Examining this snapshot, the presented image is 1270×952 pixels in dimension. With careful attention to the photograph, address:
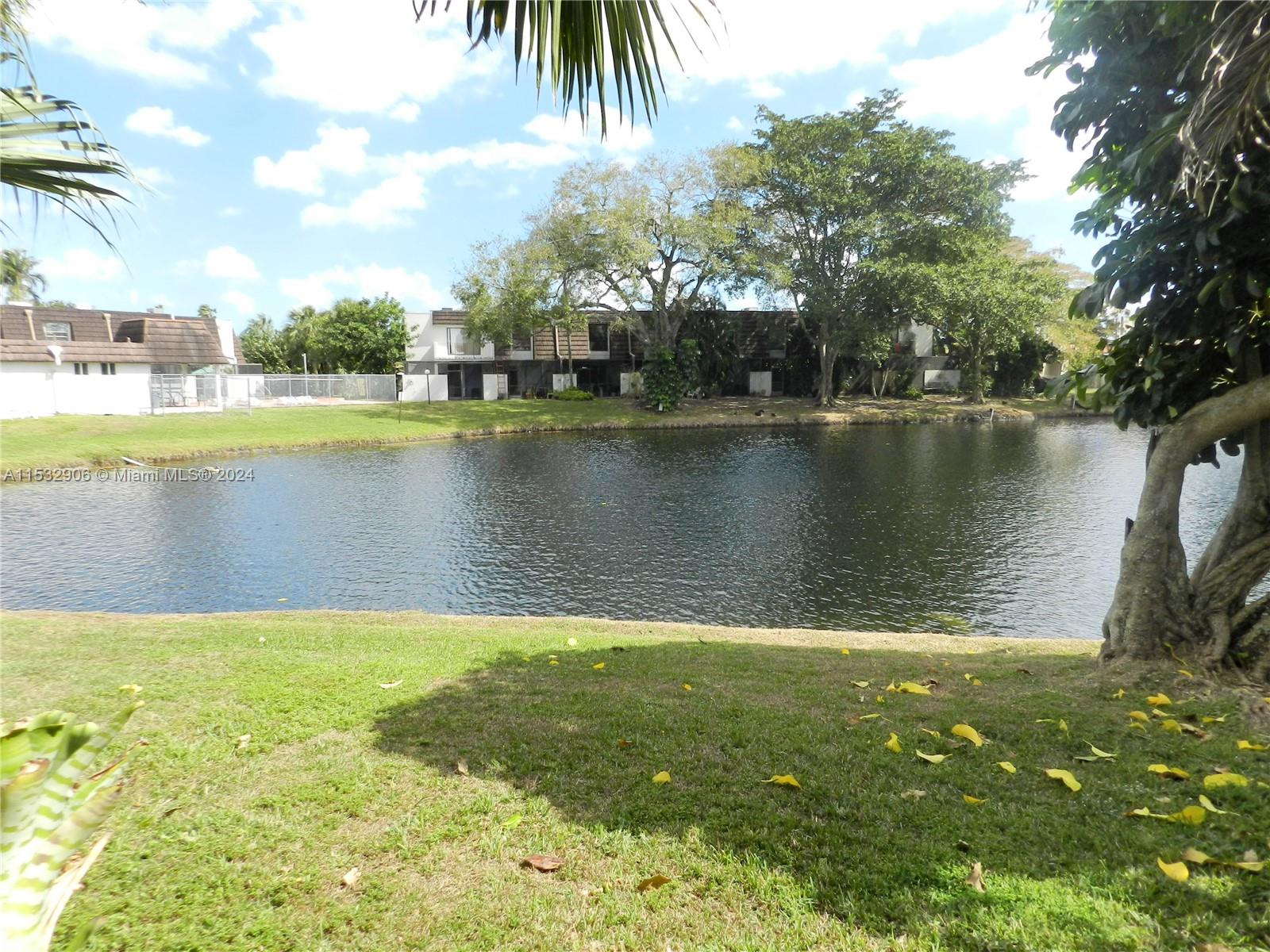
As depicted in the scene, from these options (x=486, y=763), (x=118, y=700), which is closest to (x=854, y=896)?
(x=486, y=763)

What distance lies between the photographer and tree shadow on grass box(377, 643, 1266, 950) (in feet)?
9.18

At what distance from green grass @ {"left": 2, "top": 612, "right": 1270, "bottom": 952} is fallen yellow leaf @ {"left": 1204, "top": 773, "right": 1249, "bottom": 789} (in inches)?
3.2

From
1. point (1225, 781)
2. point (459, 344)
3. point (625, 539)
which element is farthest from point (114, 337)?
point (1225, 781)

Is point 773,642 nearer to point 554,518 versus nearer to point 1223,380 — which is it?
point 1223,380

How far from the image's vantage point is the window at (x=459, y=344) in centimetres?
5594

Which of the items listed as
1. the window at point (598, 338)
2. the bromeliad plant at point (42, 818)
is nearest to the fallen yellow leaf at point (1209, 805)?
the bromeliad plant at point (42, 818)

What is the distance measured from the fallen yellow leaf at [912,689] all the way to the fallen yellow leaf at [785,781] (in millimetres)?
2298

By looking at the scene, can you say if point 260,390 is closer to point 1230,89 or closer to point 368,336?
point 368,336

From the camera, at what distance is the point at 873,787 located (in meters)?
3.82

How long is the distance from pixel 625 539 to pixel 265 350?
69.4 metres

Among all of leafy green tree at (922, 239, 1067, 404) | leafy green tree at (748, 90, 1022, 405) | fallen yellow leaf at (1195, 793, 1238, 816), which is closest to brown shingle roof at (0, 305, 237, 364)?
leafy green tree at (748, 90, 1022, 405)

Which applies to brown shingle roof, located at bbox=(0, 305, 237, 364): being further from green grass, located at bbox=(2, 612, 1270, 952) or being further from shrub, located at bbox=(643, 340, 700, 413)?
green grass, located at bbox=(2, 612, 1270, 952)

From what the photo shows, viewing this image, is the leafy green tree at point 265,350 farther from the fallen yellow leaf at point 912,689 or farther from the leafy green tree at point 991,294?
the fallen yellow leaf at point 912,689

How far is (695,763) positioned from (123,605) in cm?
1224
